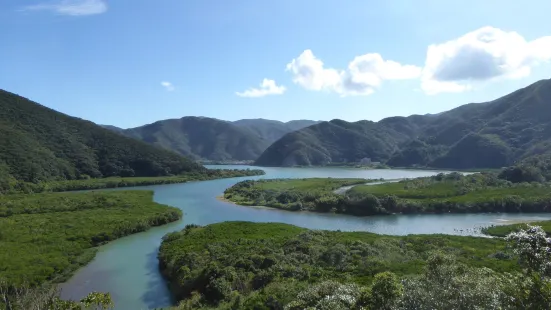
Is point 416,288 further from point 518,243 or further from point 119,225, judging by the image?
point 119,225

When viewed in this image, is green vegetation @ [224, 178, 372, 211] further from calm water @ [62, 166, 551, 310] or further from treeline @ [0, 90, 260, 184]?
treeline @ [0, 90, 260, 184]

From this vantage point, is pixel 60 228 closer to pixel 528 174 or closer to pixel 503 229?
pixel 503 229

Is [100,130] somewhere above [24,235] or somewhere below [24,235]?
above

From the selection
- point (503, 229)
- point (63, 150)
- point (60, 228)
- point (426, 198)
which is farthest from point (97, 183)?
point (503, 229)

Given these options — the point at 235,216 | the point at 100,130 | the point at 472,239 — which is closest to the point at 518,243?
the point at 472,239

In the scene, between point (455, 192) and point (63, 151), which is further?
point (63, 151)

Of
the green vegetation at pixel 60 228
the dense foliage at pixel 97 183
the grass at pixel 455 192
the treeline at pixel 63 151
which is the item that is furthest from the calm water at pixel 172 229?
the treeline at pixel 63 151

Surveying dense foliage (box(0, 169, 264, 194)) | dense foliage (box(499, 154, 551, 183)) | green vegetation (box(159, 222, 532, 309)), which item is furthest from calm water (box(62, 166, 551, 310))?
dense foliage (box(499, 154, 551, 183))
